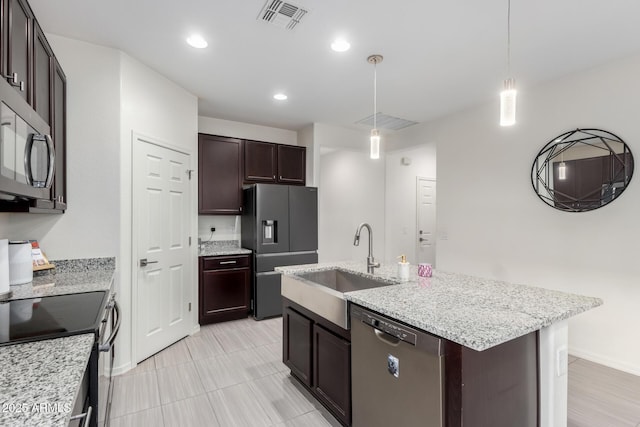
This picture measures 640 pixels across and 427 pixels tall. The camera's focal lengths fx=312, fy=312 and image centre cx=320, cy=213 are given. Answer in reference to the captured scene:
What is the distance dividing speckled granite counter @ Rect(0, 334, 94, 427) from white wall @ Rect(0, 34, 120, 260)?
5.38ft

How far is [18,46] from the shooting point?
1579 millimetres

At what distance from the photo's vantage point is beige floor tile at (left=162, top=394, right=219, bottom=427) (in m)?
2.06

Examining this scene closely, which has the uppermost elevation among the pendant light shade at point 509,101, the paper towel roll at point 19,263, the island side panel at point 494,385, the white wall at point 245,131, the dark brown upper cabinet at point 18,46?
the white wall at point 245,131

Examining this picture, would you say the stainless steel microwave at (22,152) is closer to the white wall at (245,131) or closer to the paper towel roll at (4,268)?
the paper towel roll at (4,268)

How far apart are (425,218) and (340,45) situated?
429 centimetres

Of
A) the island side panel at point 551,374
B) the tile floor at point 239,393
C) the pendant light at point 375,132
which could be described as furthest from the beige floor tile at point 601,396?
the pendant light at point 375,132

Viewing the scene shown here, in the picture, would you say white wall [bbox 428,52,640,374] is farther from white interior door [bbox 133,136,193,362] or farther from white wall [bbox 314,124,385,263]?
white interior door [bbox 133,136,193,362]

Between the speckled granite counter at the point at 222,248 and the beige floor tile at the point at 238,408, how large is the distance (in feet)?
5.78

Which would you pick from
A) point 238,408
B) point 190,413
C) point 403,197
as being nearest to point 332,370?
point 238,408

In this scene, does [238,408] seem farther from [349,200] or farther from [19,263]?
[349,200]

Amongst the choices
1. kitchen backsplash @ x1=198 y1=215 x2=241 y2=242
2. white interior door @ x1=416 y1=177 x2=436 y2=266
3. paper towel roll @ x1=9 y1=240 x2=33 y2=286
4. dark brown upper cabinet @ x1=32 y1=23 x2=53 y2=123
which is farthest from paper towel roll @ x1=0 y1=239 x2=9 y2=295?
white interior door @ x1=416 y1=177 x2=436 y2=266

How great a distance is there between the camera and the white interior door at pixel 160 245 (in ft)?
9.31

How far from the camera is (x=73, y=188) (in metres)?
2.48

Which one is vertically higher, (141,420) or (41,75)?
(41,75)
